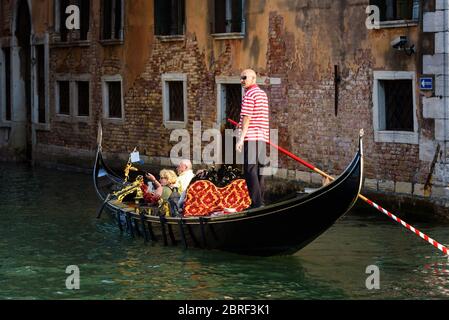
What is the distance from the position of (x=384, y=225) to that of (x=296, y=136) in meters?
1.95

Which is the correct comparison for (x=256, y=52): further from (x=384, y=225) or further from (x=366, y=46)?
(x=384, y=225)

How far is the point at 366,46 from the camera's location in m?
10.2

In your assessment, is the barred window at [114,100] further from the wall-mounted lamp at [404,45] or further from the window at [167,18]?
the wall-mounted lamp at [404,45]

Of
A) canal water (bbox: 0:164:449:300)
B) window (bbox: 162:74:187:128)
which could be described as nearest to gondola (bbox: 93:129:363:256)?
canal water (bbox: 0:164:449:300)

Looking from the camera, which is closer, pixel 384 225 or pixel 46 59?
pixel 384 225

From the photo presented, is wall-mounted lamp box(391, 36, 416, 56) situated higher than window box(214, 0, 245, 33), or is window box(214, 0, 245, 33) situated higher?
window box(214, 0, 245, 33)

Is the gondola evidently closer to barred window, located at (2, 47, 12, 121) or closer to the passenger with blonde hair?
the passenger with blonde hair

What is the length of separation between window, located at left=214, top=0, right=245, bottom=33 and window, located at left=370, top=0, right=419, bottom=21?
2.09m

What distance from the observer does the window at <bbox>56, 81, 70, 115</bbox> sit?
15.4 metres

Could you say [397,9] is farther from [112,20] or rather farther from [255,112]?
[112,20]

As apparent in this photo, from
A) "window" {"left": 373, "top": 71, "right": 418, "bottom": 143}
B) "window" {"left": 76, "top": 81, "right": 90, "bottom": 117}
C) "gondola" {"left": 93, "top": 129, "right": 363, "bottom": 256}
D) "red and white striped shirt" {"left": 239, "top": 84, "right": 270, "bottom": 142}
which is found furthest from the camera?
"window" {"left": 76, "top": 81, "right": 90, "bottom": 117}

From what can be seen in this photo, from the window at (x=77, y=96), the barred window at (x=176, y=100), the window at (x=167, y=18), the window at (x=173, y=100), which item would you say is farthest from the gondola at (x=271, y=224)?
the window at (x=77, y=96)
